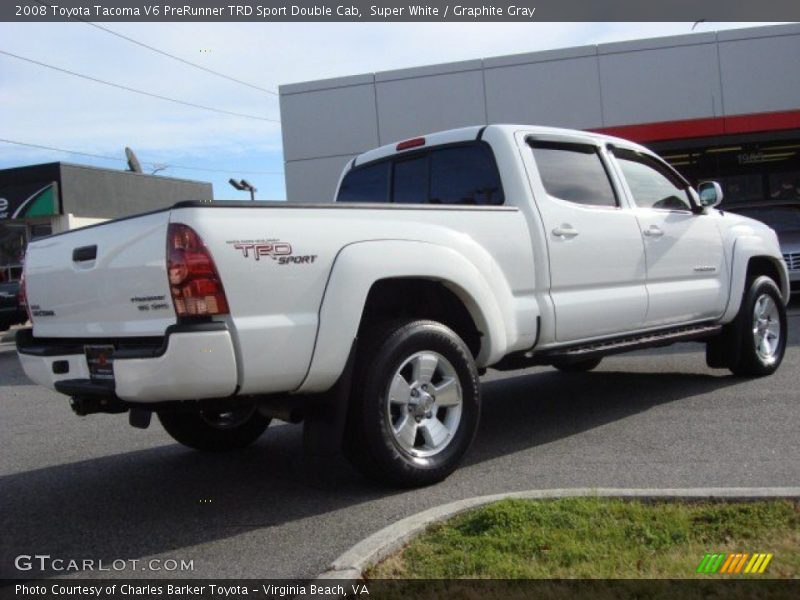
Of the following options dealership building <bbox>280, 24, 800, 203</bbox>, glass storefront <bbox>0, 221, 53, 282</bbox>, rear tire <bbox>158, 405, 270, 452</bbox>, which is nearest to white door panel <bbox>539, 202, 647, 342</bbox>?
rear tire <bbox>158, 405, 270, 452</bbox>

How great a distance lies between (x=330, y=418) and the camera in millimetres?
4109

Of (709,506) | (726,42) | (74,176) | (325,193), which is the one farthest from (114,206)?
(709,506)

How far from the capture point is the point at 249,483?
488cm

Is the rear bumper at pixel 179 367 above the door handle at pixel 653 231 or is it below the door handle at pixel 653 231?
below

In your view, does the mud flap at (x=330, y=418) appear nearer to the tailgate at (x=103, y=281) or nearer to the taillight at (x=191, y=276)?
the taillight at (x=191, y=276)

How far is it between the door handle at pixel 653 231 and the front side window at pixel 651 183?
0.21 meters

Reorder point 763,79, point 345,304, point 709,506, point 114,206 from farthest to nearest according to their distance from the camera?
point 114,206, point 763,79, point 345,304, point 709,506

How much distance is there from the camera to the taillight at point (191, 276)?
3.62 metres

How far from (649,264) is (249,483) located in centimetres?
321

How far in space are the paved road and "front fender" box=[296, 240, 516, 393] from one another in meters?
0.73

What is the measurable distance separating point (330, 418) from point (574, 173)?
271cm

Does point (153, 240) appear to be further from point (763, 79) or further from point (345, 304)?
point (763, 79)

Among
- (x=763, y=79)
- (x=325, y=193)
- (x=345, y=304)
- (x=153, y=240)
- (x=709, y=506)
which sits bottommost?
(x=709, y=506)

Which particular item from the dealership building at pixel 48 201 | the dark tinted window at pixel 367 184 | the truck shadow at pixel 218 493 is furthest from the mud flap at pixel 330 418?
the dealership building at pixel 48 201
